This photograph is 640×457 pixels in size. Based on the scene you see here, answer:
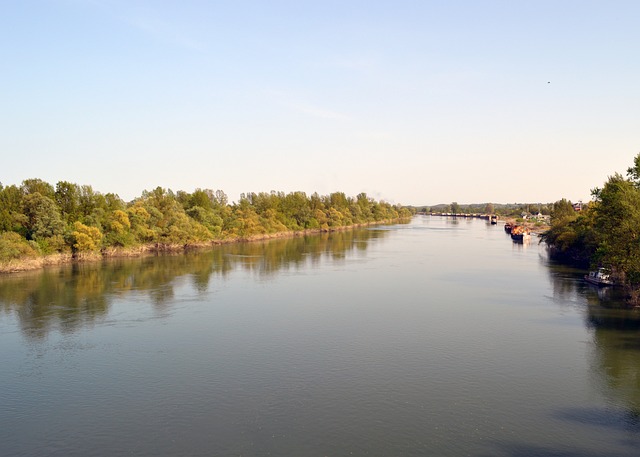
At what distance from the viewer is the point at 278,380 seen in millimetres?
28469

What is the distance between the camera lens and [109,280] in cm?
6178

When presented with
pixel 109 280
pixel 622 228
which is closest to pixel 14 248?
pixel 109 280

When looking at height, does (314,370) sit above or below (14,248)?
below

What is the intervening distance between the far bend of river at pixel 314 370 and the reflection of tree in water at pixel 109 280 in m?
0.43

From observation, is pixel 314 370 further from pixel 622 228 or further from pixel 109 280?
pixel 109 280

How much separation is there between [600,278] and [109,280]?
210 ft

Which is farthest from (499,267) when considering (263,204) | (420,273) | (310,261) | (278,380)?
(263,204)

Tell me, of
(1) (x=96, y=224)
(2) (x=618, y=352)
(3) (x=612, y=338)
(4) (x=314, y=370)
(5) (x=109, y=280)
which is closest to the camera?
(4) (x=314, y=370)

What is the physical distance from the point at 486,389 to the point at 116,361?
24.3 meters

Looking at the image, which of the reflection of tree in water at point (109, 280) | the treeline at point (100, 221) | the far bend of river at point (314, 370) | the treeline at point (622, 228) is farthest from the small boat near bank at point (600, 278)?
the treeline at point (100, 221)

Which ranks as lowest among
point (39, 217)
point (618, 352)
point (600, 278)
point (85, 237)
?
point (618, 352)

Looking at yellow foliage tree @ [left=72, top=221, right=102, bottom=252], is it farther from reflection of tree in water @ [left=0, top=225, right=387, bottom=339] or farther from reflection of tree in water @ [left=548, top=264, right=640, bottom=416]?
reflection of tree in water @ [left=548, top=264, right=640, bottom=416]

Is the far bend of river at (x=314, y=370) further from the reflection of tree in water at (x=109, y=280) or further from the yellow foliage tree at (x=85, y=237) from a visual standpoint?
the yellow foliage tree at (x=85, y=237)

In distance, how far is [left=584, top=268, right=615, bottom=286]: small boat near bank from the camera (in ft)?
188
